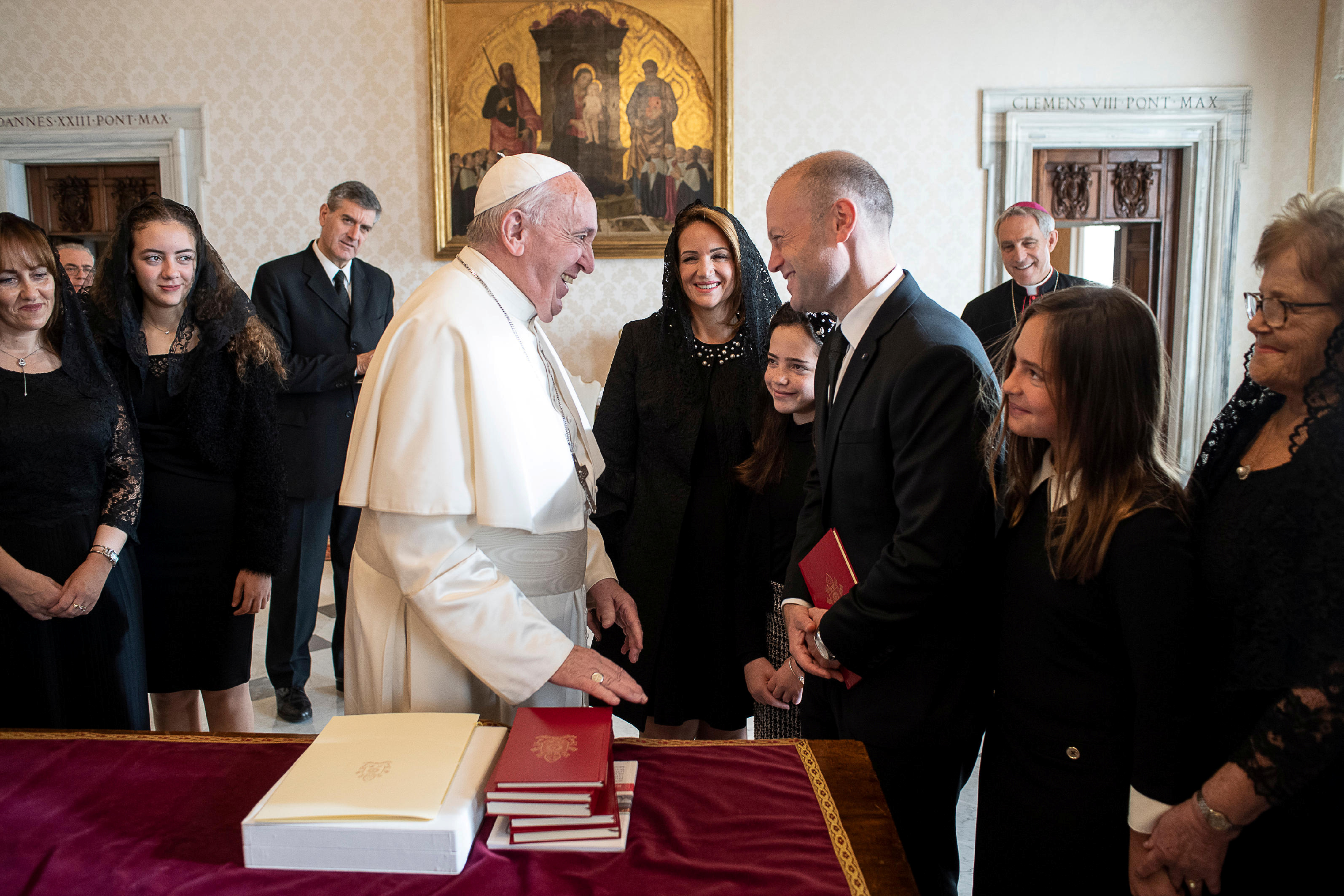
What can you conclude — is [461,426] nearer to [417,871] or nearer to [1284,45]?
[417,871]

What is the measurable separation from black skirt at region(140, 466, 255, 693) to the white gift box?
1.84 m

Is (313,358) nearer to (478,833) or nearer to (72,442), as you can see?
(72,442)

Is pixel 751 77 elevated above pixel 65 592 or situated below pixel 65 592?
above

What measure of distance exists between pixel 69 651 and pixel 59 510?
Answer: 15.4 inches

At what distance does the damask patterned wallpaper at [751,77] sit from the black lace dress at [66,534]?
14.6ft

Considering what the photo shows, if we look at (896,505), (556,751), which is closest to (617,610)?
(896,505)

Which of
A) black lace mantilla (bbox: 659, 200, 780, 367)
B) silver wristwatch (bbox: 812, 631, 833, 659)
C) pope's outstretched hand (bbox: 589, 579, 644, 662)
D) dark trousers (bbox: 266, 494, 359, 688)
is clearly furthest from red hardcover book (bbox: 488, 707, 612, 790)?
dark trousers (bbox: 266, 494, 359, 688)

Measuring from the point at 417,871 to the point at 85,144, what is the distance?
7379mm

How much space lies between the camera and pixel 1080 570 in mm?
1482

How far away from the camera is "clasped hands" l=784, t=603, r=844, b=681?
6.31ft

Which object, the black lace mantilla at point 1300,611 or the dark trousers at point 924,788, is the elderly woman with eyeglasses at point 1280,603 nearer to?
the black lace mantilla at point 1300,611

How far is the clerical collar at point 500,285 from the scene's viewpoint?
199 centimetres

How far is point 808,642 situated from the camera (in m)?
1.99

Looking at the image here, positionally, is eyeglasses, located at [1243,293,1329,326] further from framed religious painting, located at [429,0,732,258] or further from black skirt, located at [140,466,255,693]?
framed religious painting, located at [429,0,732,258]
